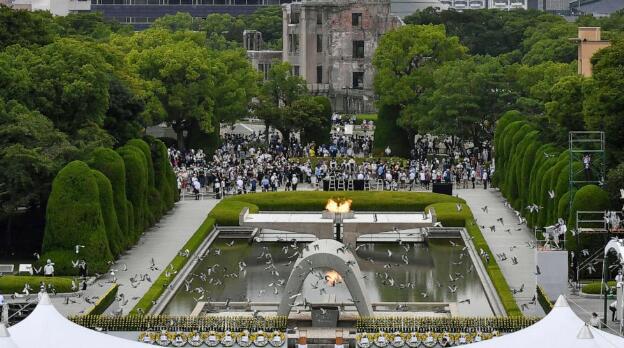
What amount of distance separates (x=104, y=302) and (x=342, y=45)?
280 ft

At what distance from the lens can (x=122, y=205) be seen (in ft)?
282

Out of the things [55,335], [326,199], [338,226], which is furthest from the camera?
[326,199]

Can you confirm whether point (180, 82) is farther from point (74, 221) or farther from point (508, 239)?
point (74, 221)

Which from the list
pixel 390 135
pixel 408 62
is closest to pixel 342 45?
pixel 408 62

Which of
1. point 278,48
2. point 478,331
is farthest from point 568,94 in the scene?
point 278,48

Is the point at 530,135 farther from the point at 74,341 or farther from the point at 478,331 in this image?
the point at 74,341

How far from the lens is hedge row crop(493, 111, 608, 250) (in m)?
79.2

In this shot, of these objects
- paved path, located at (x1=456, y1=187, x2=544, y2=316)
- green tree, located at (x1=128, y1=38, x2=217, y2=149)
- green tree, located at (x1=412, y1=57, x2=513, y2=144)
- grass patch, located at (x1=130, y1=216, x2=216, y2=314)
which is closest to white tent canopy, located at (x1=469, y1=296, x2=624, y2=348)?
paved path, located at (x1=456, y1=187, x2=544, y2=316)

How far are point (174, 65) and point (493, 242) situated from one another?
1536 inches

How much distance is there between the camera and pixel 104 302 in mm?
68938

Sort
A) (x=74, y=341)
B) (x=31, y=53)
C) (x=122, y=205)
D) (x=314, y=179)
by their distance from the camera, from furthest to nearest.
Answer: (x=314, y=179)
(x=31, y=53)
(x=122, y=205)
(x=74, y=341)

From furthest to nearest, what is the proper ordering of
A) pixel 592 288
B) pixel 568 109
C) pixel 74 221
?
pixel 568 109
pixel 74 221
pixel 592 288

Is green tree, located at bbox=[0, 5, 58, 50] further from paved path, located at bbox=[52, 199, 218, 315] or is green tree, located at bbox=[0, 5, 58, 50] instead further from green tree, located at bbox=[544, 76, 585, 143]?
green tree, located at bbox=[544, 76, 585, 143]

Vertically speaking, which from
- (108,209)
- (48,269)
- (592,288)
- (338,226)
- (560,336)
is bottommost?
(592,288)
